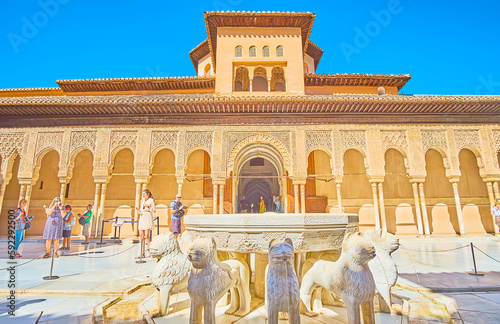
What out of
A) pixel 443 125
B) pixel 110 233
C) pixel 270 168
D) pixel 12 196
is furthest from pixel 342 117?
pixel 12 196

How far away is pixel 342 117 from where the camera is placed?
11.7 meters

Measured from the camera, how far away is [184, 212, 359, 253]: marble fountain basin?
266 cm


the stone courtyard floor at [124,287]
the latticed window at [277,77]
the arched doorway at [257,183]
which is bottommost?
the stone courtyard floor at [124,287]

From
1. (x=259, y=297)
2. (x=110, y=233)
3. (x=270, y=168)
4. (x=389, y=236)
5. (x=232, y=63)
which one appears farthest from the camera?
(x=270, y=168)

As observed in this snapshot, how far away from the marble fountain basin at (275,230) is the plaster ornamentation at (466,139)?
1164cm

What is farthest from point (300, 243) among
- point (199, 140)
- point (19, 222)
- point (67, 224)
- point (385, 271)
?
point (199, 140)

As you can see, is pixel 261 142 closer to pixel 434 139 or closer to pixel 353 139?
pixel 353 139

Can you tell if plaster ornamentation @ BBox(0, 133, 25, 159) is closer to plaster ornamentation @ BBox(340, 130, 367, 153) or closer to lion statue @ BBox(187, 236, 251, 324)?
lion statue @ BBox(187, 236, 251, 324)

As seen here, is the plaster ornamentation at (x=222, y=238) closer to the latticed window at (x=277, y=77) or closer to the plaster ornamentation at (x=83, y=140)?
the plaster ornamentation at (x=83, y=140)

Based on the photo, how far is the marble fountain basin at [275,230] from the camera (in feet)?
8.71

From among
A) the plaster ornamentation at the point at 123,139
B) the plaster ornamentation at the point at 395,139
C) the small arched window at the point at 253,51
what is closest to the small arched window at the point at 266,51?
the small arched window at the point at 253,51

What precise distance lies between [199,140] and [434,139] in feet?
33.3

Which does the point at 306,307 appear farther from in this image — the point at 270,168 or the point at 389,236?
the point at 270,168

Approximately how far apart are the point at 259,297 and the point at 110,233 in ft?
38.2
